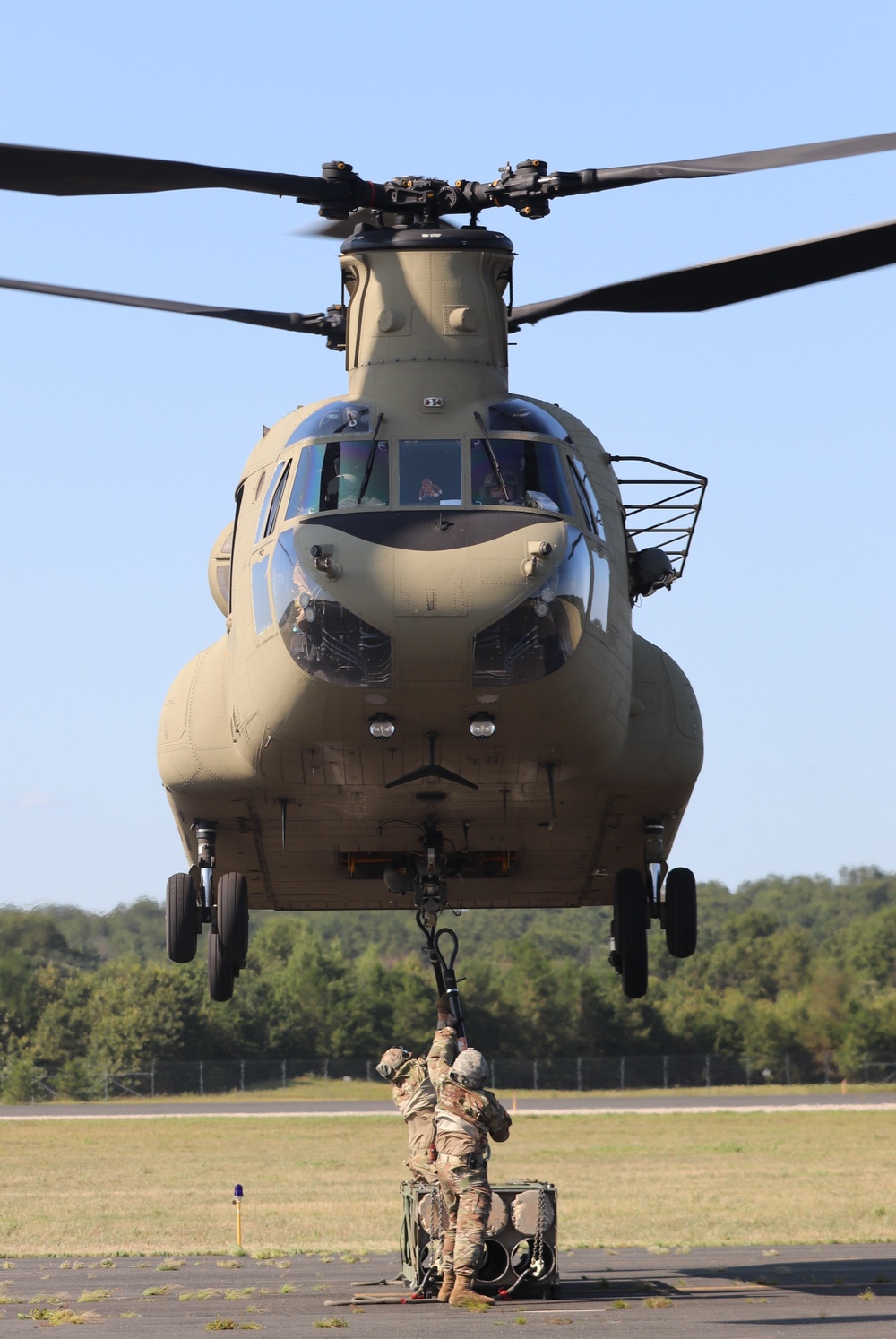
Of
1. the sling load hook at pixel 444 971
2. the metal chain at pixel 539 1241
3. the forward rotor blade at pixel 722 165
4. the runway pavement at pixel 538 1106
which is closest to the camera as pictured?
the forward rotor blade at pixel 722 165

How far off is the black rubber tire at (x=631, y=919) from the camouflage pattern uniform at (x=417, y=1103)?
7.24ft

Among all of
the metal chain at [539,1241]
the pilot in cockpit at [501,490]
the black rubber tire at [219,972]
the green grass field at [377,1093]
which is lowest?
the metal chain at [539,1241]

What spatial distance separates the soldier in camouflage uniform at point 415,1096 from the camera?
16.7 m

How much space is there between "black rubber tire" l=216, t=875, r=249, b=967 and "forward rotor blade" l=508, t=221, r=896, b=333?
5.84 meters

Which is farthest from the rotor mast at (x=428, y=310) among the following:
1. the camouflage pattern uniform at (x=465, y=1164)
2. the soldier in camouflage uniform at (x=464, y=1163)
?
the camouflage pattern uniform at (x=465, y=1164)

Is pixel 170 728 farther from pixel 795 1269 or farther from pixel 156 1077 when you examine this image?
pixel 156 1077

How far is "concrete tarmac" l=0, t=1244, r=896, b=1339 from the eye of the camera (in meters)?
12.5

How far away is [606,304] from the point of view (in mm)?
15297

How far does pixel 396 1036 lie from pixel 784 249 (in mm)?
65333

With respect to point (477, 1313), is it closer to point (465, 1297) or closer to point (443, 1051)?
point (465, 1297)

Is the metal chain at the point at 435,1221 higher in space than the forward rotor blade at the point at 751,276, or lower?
lower

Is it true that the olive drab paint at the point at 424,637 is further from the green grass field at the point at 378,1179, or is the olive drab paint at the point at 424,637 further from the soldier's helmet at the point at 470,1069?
the green grass field at the point at 378,1179

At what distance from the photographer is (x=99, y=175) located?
12531 millimetres

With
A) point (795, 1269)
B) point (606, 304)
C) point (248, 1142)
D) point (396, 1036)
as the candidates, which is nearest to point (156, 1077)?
point (396, 1036)
